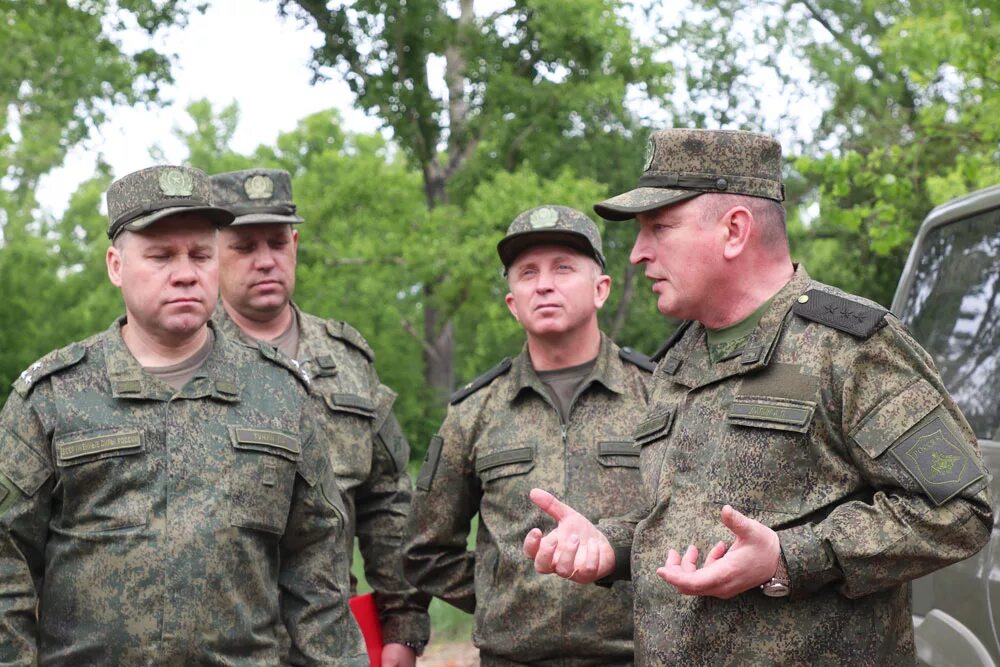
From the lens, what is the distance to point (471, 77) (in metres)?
22.7

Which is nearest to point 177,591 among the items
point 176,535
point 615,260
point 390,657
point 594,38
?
point 176,535

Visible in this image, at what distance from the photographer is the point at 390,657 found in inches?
210

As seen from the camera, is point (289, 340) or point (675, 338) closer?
point (675, 338)

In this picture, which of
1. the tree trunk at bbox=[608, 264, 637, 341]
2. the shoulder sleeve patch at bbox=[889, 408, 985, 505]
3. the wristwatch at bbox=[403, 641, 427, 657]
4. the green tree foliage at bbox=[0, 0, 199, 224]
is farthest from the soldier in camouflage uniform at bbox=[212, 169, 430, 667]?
the tree trunk at bbox=[608, 264, 637, 341]

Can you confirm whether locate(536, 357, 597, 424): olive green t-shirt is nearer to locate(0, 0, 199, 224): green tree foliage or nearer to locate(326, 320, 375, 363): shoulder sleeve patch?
locate(326, 320, 375, 363): shoulder sleeve patch

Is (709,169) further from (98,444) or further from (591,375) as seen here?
(98,444)

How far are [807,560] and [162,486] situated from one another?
5.82 feet

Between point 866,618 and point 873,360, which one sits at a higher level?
point 873,360

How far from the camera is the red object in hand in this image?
5.32m

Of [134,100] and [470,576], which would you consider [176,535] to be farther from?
[134,100]

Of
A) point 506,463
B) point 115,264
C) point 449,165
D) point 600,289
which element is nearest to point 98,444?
point 115,264

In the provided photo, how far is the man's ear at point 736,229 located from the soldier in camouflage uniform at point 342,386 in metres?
2.37

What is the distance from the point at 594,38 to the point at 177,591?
18.7 metres

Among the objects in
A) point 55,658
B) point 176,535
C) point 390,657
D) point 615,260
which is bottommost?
point 390,657
